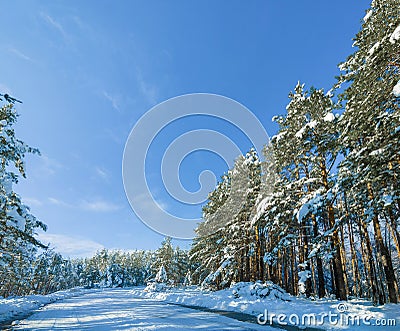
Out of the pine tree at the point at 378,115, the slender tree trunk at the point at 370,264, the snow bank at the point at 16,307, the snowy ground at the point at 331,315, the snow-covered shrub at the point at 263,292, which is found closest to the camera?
the snowy ground at the point at 331,315

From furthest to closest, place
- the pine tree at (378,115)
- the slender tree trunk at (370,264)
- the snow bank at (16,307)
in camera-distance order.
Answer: the slender tree trunk at (370,264) < the snow bank at (16,307) < the pine tree at (378,115)

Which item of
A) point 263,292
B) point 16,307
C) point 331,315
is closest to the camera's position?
point 331,315

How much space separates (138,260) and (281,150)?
333ft

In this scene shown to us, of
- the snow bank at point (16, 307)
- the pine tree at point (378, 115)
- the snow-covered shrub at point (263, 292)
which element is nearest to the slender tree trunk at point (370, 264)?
the snow-covered shrub at point (263, 292)

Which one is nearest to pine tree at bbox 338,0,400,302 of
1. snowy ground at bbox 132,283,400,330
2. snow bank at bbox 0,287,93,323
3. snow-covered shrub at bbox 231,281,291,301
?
snowy ground at bbox 132,283,400,330

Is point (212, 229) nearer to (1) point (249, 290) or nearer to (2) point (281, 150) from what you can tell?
(1) point (249, 290)

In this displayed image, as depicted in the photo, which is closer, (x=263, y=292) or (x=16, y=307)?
(x=263, y=292)

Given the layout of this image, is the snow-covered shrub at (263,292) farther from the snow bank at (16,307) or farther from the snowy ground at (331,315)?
the snow bank at (16,307)

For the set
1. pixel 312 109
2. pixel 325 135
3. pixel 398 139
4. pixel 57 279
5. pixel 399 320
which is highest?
pixel 312 109

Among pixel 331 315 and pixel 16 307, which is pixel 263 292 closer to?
pixel 331 315

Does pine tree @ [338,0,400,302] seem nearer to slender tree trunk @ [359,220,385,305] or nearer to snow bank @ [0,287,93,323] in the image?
slender tree trunk @ [359,220,385,305]

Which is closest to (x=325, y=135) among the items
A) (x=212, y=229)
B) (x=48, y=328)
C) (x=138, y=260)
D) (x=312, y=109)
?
(x=312, y=109)

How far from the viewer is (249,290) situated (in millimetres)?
14898

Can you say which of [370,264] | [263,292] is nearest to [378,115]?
[263,292]
